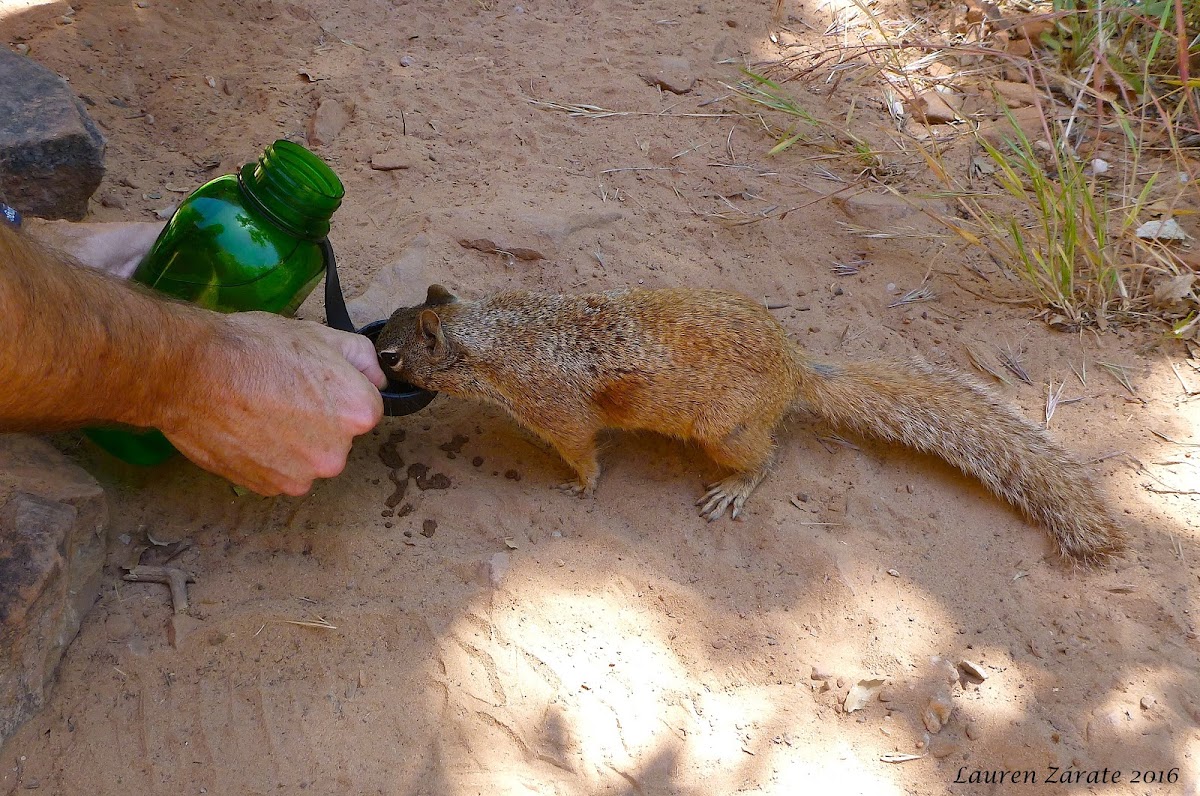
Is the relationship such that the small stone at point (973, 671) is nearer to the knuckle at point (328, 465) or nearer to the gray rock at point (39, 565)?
the knuckle at point (328, 465)

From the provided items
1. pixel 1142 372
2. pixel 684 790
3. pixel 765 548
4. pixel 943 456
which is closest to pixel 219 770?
pixel 684 790

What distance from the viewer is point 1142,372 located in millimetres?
3178

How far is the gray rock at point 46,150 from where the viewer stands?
3.24 meters

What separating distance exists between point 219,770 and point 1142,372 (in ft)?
11.1

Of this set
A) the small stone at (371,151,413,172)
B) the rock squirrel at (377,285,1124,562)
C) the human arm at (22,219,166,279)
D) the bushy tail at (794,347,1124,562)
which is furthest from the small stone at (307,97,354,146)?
the bushy tail at (794,347,1124,562)

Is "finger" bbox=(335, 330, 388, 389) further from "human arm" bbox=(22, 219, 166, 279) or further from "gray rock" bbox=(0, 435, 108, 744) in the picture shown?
"human arm" bbox=(22, 219, 166, 279)

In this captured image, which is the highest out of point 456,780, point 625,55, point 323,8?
point 323,8

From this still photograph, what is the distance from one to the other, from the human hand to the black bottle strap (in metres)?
0.24

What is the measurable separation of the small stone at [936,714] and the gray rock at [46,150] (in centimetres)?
363

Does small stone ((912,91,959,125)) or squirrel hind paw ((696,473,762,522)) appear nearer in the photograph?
squirrel hind paw ((696,473,762,522))

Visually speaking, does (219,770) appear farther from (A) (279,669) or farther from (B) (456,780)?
(B) (456,780)

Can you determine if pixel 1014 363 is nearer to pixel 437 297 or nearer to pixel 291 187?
pixel 437 297

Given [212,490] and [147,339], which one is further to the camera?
[212,490]

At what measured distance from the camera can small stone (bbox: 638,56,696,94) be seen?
4.61 meters
